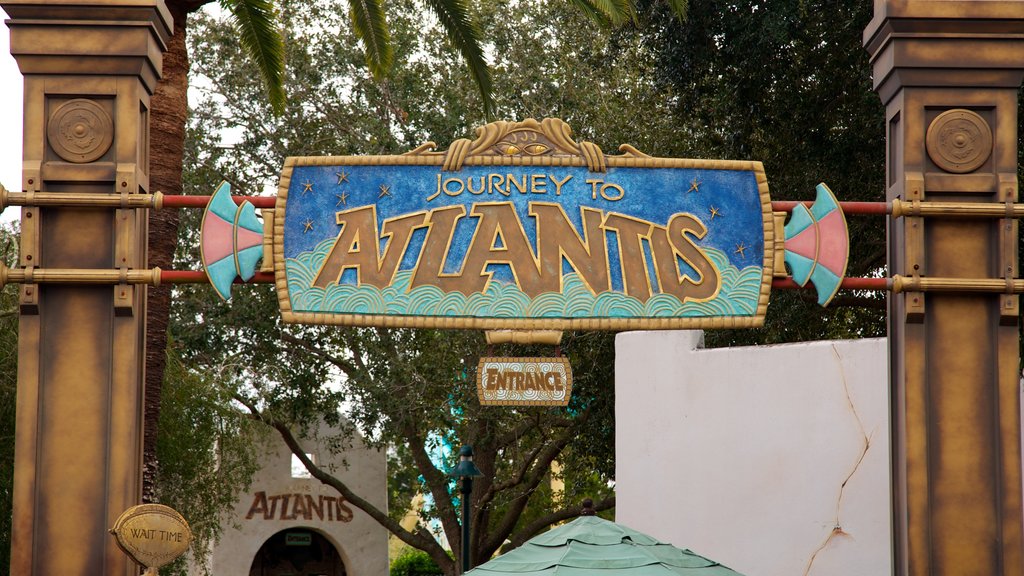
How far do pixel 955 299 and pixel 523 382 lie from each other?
9.21ft

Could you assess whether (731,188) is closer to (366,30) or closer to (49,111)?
(49,111)

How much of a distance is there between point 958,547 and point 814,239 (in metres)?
Result: 1.82

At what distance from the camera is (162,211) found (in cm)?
999

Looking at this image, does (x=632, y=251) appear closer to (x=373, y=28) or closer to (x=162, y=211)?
(x=162, y=211)

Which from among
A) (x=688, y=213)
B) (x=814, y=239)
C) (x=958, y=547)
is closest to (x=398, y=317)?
(x=688, y=213)

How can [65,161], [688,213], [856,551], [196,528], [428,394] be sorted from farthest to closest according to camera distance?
[428,394] < [196,528] < [856,551] < [688,213] < [65,161]

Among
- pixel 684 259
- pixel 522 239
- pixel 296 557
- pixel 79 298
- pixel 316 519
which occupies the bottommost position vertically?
pixel 296 557

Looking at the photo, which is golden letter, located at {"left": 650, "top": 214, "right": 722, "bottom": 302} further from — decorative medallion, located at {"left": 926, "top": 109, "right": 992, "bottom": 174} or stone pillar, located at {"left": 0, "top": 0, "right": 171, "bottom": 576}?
stone pillar, located at {"left": 0, "top": 0, "right": 171, "bottom": 576}

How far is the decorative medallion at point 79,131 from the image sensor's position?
6.84m

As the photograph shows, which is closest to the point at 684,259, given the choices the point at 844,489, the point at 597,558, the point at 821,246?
the point at 821,246

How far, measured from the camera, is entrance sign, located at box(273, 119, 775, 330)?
7.16 metres

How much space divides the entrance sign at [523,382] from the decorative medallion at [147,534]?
2.56 meters

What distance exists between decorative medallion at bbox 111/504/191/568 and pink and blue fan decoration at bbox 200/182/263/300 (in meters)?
1.29

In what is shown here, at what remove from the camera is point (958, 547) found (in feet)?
22.6
